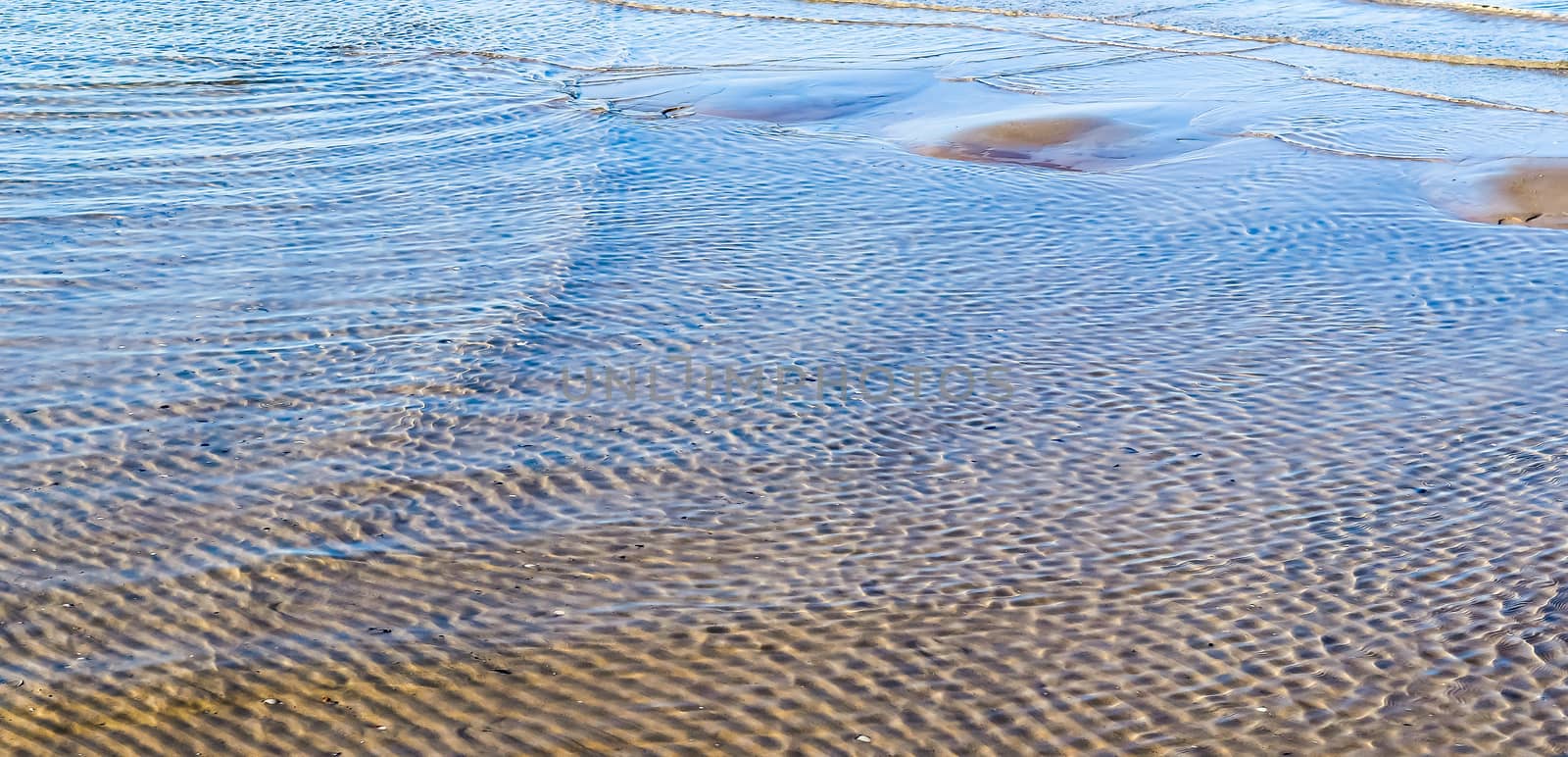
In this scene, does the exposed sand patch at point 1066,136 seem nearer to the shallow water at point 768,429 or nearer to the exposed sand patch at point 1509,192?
the shallow water at point 768,429

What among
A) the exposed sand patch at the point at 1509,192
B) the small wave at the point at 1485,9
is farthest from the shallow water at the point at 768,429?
the small wave at the point at 1485,9

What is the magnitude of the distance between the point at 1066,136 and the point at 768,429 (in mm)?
5932

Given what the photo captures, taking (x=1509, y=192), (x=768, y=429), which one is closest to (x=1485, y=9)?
(x=1509, y=192)

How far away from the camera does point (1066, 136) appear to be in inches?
446

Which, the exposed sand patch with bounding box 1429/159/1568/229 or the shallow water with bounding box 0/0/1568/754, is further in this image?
the exposed sand patch with bounding box 1429/159/1568/229

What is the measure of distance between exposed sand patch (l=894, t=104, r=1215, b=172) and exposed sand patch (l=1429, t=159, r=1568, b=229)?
1.85 metres

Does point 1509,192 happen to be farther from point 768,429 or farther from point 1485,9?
point 1485,9

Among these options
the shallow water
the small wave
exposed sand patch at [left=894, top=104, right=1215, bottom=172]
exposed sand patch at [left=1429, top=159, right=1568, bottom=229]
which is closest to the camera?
the shallow water

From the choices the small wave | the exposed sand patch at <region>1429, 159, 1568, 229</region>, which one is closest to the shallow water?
the exposed sand patch at <region>1429, 159, 1568, 229</region>

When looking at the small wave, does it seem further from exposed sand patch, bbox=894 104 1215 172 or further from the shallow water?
exposed sand patch, bbox=894 104 1215 172

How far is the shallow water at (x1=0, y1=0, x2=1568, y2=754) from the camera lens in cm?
448

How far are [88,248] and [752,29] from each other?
1005 cm

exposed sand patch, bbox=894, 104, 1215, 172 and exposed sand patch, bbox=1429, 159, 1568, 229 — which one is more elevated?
exposed sand patch, bbox=894, 104, 1215, 172

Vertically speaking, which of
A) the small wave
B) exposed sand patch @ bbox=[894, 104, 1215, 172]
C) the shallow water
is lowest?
the shallow water
